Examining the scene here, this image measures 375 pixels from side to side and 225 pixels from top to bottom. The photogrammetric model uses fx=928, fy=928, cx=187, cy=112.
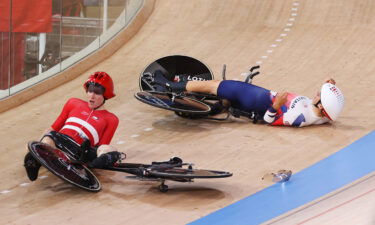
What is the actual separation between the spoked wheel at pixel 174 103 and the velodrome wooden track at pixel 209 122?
10.0 inches

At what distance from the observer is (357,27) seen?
1245 centimetres

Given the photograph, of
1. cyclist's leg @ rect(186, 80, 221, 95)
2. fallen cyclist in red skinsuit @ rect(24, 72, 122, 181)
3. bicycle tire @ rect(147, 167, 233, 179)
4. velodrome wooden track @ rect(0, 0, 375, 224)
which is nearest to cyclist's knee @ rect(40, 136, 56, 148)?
fallen cyclist in red skinsuit @ rect(24, 72, 122, 181)

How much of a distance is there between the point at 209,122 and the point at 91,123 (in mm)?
1833

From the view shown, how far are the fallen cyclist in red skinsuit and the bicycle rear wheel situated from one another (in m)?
0.78

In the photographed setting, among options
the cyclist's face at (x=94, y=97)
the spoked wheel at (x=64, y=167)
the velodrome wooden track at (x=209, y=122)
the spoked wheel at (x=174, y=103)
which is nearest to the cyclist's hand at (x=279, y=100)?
the velodrome wooden track at (x=209, y=122)

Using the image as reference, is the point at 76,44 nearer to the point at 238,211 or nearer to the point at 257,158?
the point at 257,158

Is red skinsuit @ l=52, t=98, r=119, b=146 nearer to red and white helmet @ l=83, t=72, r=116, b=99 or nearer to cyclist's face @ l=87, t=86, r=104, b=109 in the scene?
cyclist's face @ l=87, t=86, r=104, b=109

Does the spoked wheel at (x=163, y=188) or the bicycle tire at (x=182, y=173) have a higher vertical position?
the bicycle tire at (x=182, y=173)

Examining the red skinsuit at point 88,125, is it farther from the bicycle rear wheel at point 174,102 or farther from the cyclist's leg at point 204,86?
the cyclist's leg at point 204,86

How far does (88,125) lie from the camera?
302 inches

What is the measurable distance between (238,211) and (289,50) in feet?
16.4

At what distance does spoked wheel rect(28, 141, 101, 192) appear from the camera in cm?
695

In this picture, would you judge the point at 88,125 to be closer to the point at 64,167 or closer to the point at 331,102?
the point at 64,167

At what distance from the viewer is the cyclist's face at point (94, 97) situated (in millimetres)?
7757
